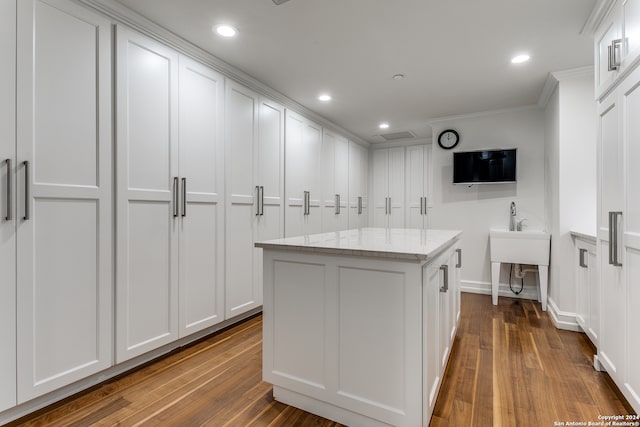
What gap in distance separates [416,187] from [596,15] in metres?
3.72

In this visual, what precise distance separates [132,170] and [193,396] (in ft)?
4.92

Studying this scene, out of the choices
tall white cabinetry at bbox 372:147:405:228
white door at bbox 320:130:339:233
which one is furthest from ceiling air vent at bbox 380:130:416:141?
white door at bbox 320:130:339:233

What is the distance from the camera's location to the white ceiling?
2.16 metres

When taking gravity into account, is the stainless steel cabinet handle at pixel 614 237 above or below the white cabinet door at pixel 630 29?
below

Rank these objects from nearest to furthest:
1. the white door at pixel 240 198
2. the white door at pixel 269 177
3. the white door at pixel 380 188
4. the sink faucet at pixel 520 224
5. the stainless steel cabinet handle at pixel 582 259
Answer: the stainless steel cabinet handle at pixel 582 259, the white door at pixel 240 198, the white door at pixel 269 177, the sink faucet at pixel 520 224, the white door at pixel 380 188

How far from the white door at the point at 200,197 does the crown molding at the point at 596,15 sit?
2.81 meters

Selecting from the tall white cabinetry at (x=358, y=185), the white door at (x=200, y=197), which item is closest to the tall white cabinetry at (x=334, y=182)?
the tall white cabinetry at (x=358, y=185)

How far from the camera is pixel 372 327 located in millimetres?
1557

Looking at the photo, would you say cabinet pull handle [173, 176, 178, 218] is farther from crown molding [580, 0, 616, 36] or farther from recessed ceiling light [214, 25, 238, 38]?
crown molding [580, 0, 616, 36]

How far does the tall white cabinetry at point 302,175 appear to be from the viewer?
3.86 m

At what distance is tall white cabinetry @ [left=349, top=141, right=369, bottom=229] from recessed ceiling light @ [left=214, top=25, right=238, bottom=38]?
10.6ft

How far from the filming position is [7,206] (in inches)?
63.4

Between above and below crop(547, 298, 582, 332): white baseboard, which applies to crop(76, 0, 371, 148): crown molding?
above

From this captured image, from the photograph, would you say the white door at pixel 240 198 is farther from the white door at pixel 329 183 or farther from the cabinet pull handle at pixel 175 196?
the white door at pixel 329 183
